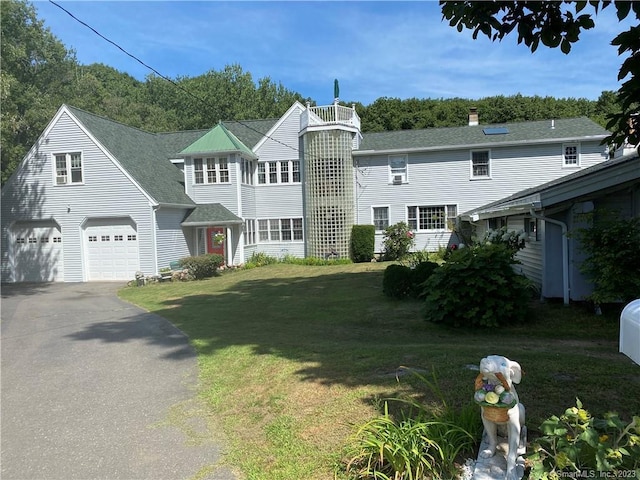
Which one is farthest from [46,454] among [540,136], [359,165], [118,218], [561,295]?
[540,136]

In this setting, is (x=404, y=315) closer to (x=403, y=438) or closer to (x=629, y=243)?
(x=629, y=243)

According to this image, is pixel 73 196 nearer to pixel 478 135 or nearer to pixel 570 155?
pixel 478 135

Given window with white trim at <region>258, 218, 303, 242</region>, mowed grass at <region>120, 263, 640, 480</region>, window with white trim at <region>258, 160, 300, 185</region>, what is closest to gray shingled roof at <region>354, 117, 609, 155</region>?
window with white trim at <region>258, 160, 300, 185</region>

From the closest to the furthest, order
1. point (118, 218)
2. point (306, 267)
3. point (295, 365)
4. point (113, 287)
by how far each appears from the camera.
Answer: point (295, 365) < point (113, 287) < point (118, 218) < point (306, 267)

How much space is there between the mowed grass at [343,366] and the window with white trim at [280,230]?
13020 mm

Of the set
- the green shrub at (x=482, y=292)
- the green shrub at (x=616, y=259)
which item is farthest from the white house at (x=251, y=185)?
the green shrub at (x=616, y=259)

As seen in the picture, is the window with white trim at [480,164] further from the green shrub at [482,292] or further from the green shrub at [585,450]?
the green shrub at [585,450]

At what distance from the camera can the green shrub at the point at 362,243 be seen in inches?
931

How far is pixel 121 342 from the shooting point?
8.76 metres

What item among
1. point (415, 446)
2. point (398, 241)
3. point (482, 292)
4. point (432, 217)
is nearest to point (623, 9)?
point (415, 446)

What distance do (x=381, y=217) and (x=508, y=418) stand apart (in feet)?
71.7

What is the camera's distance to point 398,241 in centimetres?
2345

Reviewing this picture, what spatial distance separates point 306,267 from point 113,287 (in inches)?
339

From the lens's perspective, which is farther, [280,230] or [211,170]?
[280,230]
